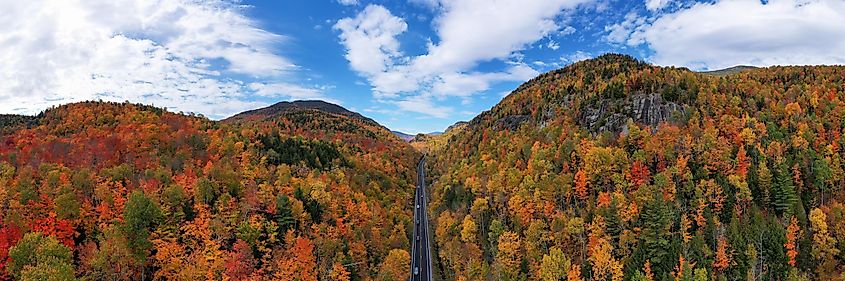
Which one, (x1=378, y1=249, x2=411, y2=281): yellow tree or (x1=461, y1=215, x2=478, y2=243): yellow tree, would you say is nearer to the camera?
(x1=378, y1=249, x2=411, y2=281): yellow tree

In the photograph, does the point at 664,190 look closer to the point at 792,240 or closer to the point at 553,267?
the point at 792,240

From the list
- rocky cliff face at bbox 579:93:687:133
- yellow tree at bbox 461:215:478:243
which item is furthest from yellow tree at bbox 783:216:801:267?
yellow tree at bbox 461:215:478:243

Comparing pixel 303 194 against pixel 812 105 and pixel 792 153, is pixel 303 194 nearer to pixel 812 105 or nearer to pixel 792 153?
pixel 792 153

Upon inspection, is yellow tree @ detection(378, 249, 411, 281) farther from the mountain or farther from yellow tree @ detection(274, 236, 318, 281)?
the mountain

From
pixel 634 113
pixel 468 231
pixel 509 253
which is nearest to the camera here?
pixel 509 253

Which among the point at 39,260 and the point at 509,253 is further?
the point at 509,253

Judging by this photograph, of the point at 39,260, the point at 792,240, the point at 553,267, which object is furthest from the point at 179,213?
the point at 792,240

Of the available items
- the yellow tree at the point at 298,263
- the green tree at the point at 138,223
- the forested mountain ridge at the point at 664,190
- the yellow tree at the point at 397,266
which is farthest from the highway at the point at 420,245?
the green tree at the point at 138,223

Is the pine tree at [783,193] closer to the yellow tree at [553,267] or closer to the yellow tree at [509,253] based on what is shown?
the yellow tree at [553,267]
